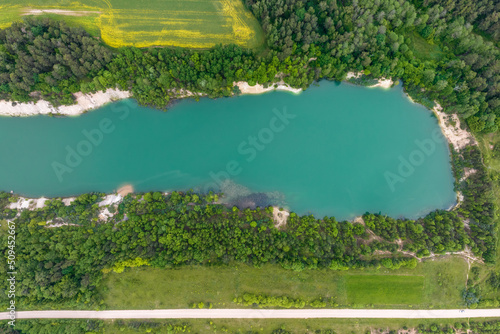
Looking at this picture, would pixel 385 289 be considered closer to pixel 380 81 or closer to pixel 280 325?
pixel 280 325

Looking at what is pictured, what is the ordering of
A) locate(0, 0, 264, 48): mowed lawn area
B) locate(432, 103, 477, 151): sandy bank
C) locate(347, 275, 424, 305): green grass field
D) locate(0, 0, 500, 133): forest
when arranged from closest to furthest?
1. locate(0, 0, 500, 133): forest
2. locate(347, 275, 424, 305): green grass field
3. locate(0, 0, 264, 48): mowed lawn area
4. locate(432, 103, 477, 151): sandy bank

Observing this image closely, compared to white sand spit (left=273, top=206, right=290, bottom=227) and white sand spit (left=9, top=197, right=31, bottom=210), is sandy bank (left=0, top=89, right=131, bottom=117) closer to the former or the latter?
white sand spit (left=9, top=197, right=31, bottom=210)

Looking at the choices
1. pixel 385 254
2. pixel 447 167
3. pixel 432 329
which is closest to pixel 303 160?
pixel 385 254

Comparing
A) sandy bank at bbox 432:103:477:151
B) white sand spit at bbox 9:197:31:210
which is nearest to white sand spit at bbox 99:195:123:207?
white sand spit at bbox 9:197:31:210

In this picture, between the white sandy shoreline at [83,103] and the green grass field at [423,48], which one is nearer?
the white sandy shoreline at [83,103]

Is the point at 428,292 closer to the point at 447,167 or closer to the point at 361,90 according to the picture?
the point at 447,167

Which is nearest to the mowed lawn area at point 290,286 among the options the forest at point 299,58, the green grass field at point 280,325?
the green grass field at point 280,325

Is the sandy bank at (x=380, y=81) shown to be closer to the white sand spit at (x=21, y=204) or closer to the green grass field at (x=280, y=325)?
the green grass field at (x=280, y=325)
